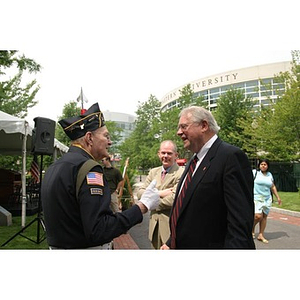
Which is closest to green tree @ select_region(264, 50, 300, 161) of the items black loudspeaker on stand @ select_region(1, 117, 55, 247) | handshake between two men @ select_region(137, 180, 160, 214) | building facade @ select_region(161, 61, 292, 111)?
black loudspeaker on stand @ select_region(1, 117, 55, 247)

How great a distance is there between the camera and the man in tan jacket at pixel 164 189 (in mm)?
3291

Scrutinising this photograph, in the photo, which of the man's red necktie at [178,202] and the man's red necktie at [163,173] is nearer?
the man's red necktie at [178,202]

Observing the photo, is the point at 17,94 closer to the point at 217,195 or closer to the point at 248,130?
the point at 248,130

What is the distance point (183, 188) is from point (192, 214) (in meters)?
0.20

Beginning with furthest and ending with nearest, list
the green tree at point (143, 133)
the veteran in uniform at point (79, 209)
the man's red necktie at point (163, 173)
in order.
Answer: the green tree at point (143, 133) < the man's red necktie at point (163, 173) < the veteran in uniform at point (79, 209)

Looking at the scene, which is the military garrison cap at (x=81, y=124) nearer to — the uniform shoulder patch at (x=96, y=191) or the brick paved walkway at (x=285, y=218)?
the uniform shoulder patch at (x=96, y=191)

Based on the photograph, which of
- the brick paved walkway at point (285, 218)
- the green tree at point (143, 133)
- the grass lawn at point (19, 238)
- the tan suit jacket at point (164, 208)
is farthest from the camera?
the green tree at point (143, 133)

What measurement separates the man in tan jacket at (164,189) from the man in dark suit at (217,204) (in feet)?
3.83

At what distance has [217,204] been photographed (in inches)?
71.4

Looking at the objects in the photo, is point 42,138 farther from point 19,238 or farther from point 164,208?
point 164,208

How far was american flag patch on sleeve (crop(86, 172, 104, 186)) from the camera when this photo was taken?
1.57m

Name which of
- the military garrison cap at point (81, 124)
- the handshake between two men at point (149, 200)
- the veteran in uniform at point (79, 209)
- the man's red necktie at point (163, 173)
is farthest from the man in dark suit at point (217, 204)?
the man's red necktie at point (163, 173)

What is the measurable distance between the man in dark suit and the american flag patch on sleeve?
59 centimetres

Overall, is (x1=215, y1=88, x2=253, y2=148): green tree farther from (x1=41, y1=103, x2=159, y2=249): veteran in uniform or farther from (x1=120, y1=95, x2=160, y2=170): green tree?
(x1=41, y1=103, x2=159, y2=249): veteran in uniform
